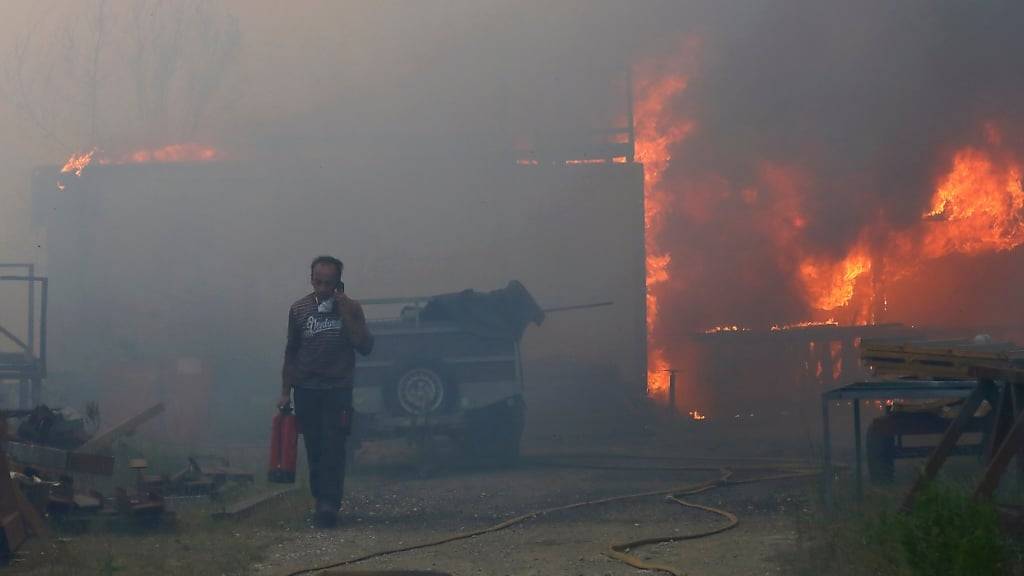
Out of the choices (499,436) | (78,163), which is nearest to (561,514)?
(499,436)

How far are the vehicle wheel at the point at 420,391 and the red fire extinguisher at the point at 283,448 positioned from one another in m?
4.25

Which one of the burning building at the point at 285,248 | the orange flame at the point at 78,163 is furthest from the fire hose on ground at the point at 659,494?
the orange flame at the point at 78,163

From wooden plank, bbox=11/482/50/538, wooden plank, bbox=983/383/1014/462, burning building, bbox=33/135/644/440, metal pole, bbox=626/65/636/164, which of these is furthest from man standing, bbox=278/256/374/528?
metal pole, bbox=626/65/636/164

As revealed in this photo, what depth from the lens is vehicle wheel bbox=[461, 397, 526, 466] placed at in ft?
40.9

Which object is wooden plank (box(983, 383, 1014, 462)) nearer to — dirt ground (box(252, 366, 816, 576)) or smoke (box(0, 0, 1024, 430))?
dirt ground (box(252, 366, 816, 576))

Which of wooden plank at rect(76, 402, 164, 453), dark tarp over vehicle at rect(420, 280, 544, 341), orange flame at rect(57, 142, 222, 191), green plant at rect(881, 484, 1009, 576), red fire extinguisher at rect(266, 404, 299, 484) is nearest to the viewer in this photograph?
green plant at rect(881, 484, 1009, 576)

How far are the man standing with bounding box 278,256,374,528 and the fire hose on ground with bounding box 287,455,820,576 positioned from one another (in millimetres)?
1261

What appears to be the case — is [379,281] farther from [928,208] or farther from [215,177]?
[928,208]

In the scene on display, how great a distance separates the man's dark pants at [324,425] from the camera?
26.1 feet

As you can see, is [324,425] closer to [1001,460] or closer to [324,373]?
[324,373]

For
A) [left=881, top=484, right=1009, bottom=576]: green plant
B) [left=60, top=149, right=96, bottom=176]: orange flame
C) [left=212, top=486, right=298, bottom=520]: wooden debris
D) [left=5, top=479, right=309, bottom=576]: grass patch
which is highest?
[left=60, top=149, right=96, bottom=176]: orange flame

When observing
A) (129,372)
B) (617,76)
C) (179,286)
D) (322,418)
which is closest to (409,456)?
(322,418)

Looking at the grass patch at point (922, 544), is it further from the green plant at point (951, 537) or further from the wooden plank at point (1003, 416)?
the wooden plank at point (1003, 416)

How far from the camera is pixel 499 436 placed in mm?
12547
